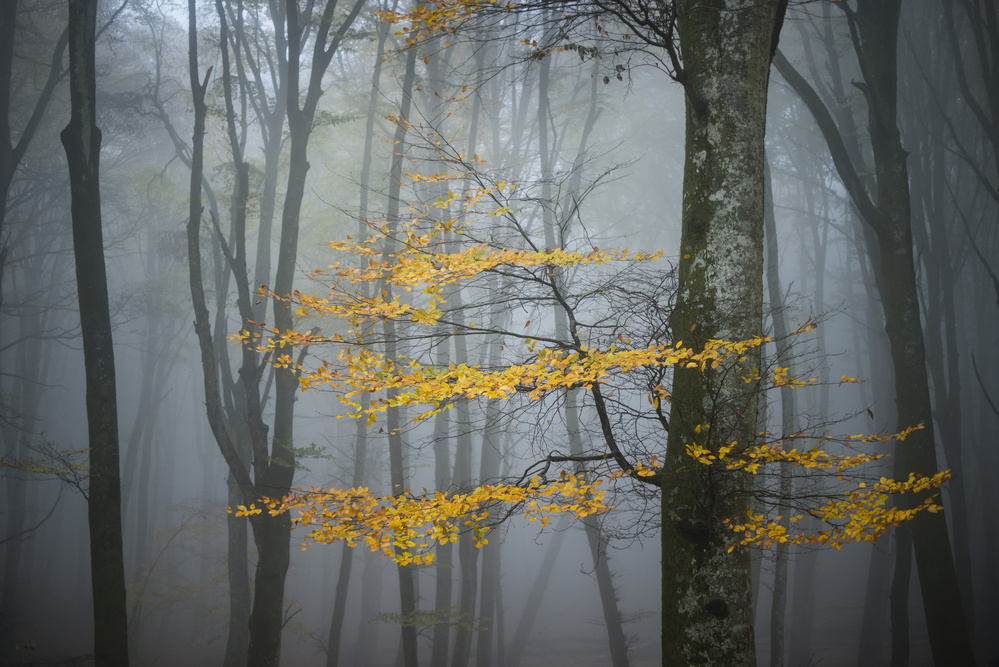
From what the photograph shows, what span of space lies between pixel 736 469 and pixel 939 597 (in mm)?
5143

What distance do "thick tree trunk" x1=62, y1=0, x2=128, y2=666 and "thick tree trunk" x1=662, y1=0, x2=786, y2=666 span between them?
5407 mm

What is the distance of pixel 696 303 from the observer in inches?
139

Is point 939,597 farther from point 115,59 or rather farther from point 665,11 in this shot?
point 115,59

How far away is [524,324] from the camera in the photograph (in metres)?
6.46

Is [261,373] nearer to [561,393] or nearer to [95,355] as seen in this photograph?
[95,355]

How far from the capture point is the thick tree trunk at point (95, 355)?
224 inches

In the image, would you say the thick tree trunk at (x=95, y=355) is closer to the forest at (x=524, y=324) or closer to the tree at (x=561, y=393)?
the forest at (x=524, y=324)

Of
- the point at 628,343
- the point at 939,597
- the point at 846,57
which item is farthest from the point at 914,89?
the point at 628,343

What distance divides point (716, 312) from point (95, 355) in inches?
237

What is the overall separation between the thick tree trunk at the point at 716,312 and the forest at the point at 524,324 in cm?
2

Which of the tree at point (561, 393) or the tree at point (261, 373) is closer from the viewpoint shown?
the tree at point (561, 393)

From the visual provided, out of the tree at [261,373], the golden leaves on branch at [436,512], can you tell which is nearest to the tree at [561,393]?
the golden leaves on branch at [436,512]

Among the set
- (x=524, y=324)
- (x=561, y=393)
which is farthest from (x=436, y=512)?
(x=524, y=324)

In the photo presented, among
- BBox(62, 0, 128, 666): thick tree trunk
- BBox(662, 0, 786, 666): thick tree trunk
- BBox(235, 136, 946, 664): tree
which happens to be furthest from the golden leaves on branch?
BBox(62, 0, 128, 666): thick tree trunk
